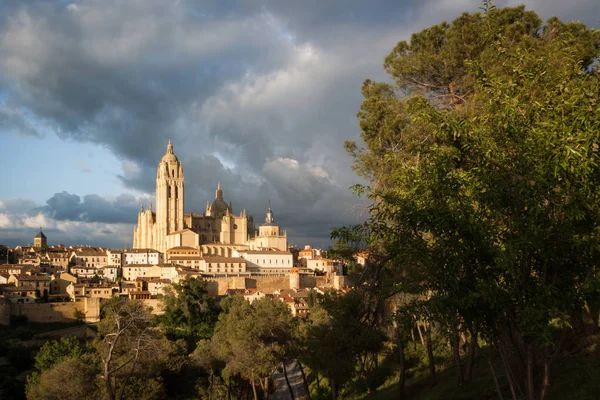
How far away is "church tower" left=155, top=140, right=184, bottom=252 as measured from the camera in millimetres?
89188

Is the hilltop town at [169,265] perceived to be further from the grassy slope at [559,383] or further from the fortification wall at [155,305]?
the grassy slope at [559,383]

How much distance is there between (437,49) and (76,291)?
48.1 m

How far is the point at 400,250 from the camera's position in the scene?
23.9 feet

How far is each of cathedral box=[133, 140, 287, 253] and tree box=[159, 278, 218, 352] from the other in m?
37.6

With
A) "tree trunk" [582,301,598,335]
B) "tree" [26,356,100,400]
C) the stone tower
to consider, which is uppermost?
the stone tower

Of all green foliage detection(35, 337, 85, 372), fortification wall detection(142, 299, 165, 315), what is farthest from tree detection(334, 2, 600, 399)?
fortification wall detection(142, 299, 165, 315)

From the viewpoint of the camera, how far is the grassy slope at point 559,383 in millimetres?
9406

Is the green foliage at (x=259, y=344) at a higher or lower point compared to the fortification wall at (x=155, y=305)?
lower

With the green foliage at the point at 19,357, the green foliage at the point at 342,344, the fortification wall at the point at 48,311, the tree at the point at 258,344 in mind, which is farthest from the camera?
the fortification wall at the point at 48,311

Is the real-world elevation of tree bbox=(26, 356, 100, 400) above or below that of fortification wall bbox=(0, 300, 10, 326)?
below

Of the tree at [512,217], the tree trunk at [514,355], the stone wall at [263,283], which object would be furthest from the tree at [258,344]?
the stone wall at [263,283]

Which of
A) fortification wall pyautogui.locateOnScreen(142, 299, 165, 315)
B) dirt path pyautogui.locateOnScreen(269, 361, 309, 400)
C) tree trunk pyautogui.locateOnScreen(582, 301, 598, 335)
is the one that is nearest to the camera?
tree trunk pyautogui.locateOnScreen(582, 301, 598, 335)

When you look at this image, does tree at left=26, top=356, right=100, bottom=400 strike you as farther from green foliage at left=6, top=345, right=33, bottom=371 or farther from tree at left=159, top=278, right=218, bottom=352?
tree at left=159, top=278, right=218, bottom=352

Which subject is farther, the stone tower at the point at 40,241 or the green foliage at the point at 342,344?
the stone tower at the point at 40,241
